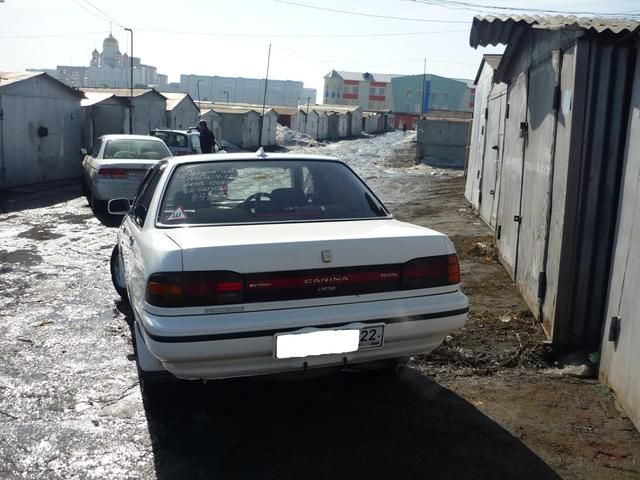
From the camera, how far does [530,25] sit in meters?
5.64

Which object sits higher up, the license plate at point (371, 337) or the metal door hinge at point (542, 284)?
the license plate at point (371, 337)

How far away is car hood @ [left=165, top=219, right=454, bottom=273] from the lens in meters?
3.06

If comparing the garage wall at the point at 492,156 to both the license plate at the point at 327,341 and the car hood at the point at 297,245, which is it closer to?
the car hood at the point at 297,245

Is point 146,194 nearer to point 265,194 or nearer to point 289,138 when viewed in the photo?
point 265,194

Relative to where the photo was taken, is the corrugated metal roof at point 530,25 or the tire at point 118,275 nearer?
the corrugated metal roof at point 530,25

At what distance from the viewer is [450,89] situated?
89.1 m

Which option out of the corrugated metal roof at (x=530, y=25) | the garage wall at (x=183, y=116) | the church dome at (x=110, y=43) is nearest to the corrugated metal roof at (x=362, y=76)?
the church dome at (x=110, y=43)

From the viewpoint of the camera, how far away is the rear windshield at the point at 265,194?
381cm

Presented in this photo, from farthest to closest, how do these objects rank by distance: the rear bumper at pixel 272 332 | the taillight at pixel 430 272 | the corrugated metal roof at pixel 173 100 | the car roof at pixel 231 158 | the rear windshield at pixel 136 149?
the corrugated metal roof at pixel 173 100 < the rear windshield at pixel 136 149 < the car roof at pixel 231 158 < the taillight at pixel 430 272 < the rear bumper at pixel 272 332

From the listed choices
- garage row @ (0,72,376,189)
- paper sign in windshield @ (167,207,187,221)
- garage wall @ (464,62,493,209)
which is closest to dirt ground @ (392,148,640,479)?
paper sign in windshield @ (167,207,187,221)

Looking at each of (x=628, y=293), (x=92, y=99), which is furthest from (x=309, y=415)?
(x=92, y=99)

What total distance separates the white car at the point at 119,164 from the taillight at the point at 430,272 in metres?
8.66

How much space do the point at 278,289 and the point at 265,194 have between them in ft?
4.06

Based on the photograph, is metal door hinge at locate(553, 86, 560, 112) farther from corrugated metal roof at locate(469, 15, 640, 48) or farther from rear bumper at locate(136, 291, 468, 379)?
rear bumper at locate(136, 291, 468, 379)
